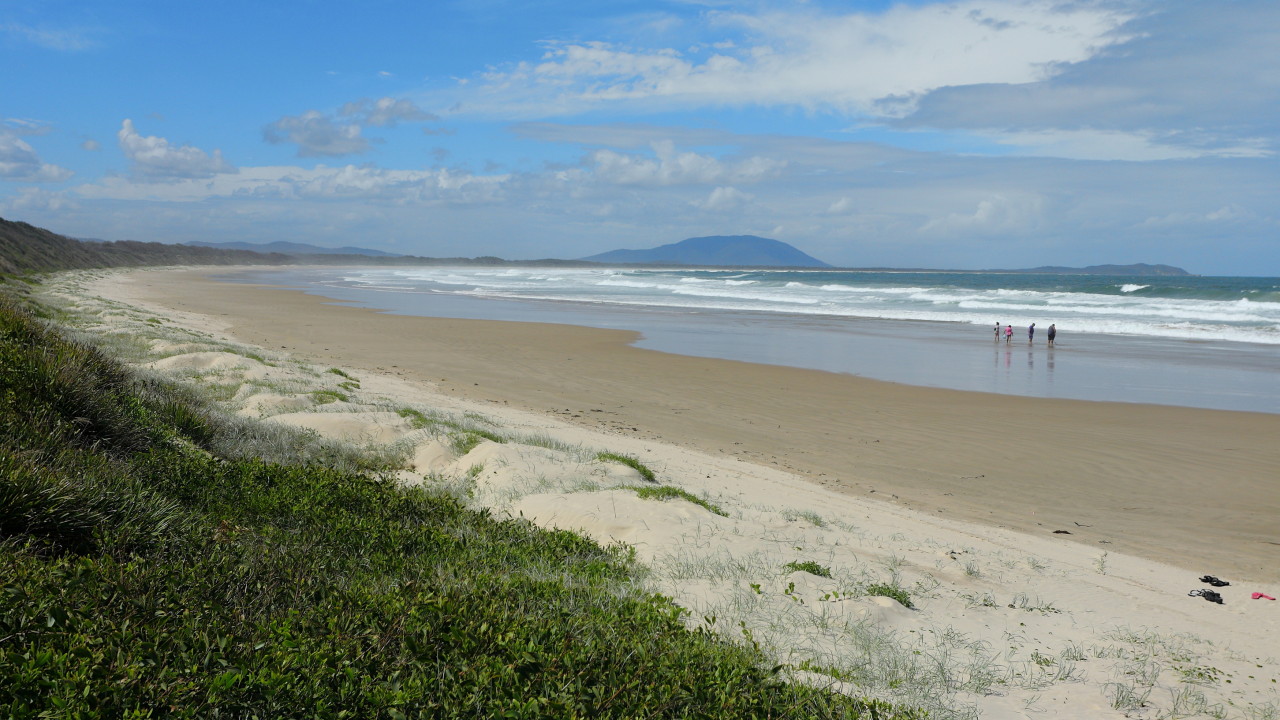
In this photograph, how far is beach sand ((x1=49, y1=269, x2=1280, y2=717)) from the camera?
4316 mm

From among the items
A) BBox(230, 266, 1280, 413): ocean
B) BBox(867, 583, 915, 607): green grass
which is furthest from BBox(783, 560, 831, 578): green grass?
BBox(230, 266, 1280, 413): ocean

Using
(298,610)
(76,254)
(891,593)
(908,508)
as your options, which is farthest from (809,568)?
(76,254)

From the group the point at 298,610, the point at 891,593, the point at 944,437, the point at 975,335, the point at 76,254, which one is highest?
the point at 76,254

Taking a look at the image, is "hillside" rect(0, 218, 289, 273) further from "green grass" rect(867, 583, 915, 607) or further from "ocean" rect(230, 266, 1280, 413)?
"green grass" rect(867, 583, 915, 607)

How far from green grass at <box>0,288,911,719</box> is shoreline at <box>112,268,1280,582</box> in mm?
5691

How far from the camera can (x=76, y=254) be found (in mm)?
79000

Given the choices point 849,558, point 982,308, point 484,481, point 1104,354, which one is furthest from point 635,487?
point 982,308

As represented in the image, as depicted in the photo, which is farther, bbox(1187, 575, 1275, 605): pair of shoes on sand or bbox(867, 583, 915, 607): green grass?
bbox(1187, 575, 1275, 605): pair of shoes on sand

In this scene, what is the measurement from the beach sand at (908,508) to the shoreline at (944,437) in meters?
0.06

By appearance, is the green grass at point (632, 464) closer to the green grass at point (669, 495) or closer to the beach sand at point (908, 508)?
the beach sand at point (908, 508)

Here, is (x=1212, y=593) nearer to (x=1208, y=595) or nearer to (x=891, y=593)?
(x=1208, y=595)

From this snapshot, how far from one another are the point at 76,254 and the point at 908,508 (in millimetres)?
92927

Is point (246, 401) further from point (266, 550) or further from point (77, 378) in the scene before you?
point (266, 550)

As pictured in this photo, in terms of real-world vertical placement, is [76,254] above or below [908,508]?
above
